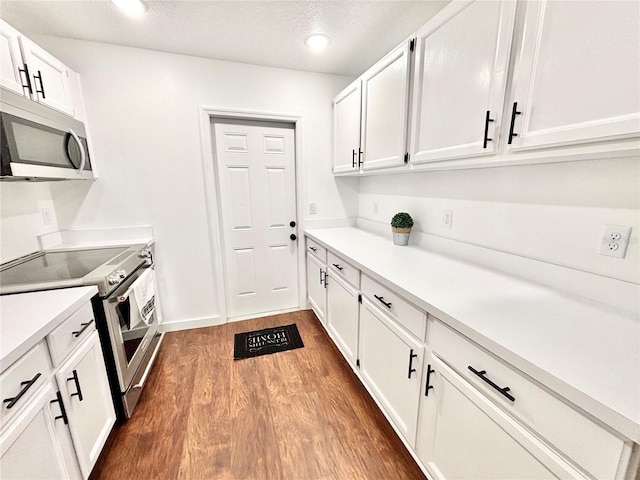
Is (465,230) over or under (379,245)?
over

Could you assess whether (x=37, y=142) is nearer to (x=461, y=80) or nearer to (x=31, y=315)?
(x=31, y=315)

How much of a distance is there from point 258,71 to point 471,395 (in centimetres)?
270

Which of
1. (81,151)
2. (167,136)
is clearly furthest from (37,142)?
(167,136)

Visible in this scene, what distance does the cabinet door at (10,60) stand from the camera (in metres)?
1.36

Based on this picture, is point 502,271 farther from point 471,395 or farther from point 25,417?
point 25,417

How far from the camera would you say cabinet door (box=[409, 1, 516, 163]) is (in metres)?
1.03

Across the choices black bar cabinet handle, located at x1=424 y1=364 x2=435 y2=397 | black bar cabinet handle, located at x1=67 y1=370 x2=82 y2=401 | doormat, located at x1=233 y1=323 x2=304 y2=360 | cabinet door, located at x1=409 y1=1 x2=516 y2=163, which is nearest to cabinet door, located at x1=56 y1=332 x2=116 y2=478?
black bar cabinet handle, located at x1=67 y1=370 x2=82 y2=401

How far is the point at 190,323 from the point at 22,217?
1443 mm

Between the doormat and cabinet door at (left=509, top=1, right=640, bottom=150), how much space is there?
2.13 meters

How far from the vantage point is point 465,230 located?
1590 mm

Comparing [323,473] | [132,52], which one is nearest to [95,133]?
[132,52]

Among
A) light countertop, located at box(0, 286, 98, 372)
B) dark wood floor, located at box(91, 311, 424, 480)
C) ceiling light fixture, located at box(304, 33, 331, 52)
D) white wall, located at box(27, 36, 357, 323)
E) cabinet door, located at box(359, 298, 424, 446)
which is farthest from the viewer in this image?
white wall, located at box(27, 36, 357, 323)

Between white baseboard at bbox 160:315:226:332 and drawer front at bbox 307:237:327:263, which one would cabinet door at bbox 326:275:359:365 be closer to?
drawer front at bbox 307:237:327:263

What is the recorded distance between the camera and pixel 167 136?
86.8 inches
